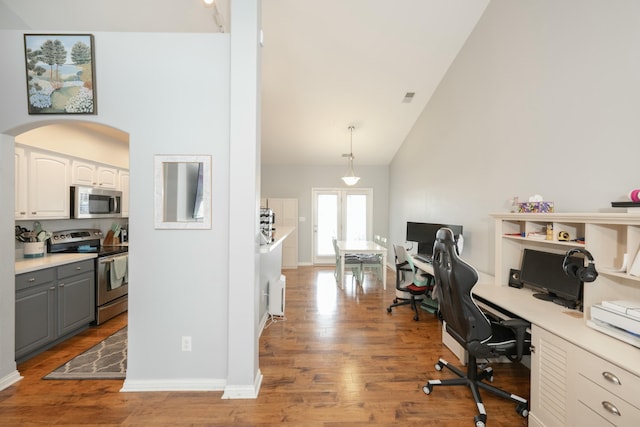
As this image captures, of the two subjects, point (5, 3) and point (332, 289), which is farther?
point (332, 289)

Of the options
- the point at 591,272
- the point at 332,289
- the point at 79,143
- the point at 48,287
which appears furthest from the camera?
the point at 332,289

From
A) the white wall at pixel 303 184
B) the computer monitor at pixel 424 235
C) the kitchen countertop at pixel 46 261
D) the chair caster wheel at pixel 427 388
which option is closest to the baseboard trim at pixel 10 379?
the kitchen countertop at pixel 46 261

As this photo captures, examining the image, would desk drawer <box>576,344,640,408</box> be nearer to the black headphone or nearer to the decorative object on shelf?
the black headphone

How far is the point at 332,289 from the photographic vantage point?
525 centimetres

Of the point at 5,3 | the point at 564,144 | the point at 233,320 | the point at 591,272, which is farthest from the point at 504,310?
the point at 5,3

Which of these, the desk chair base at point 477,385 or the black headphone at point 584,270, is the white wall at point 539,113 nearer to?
the black headphone at point 584,270

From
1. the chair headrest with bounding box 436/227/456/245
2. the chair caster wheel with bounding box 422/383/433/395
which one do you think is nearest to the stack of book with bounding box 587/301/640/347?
the chair headrest with bounding box 436/227/456/245

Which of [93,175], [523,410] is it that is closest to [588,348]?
[523,410]

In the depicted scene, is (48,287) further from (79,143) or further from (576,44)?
(576,44)

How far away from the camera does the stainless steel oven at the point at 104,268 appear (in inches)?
134

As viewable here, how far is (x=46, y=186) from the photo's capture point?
3.17 meters

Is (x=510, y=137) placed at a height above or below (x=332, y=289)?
above

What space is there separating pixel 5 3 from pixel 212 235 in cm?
346

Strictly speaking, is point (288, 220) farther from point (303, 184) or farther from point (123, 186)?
point (123, 186)
